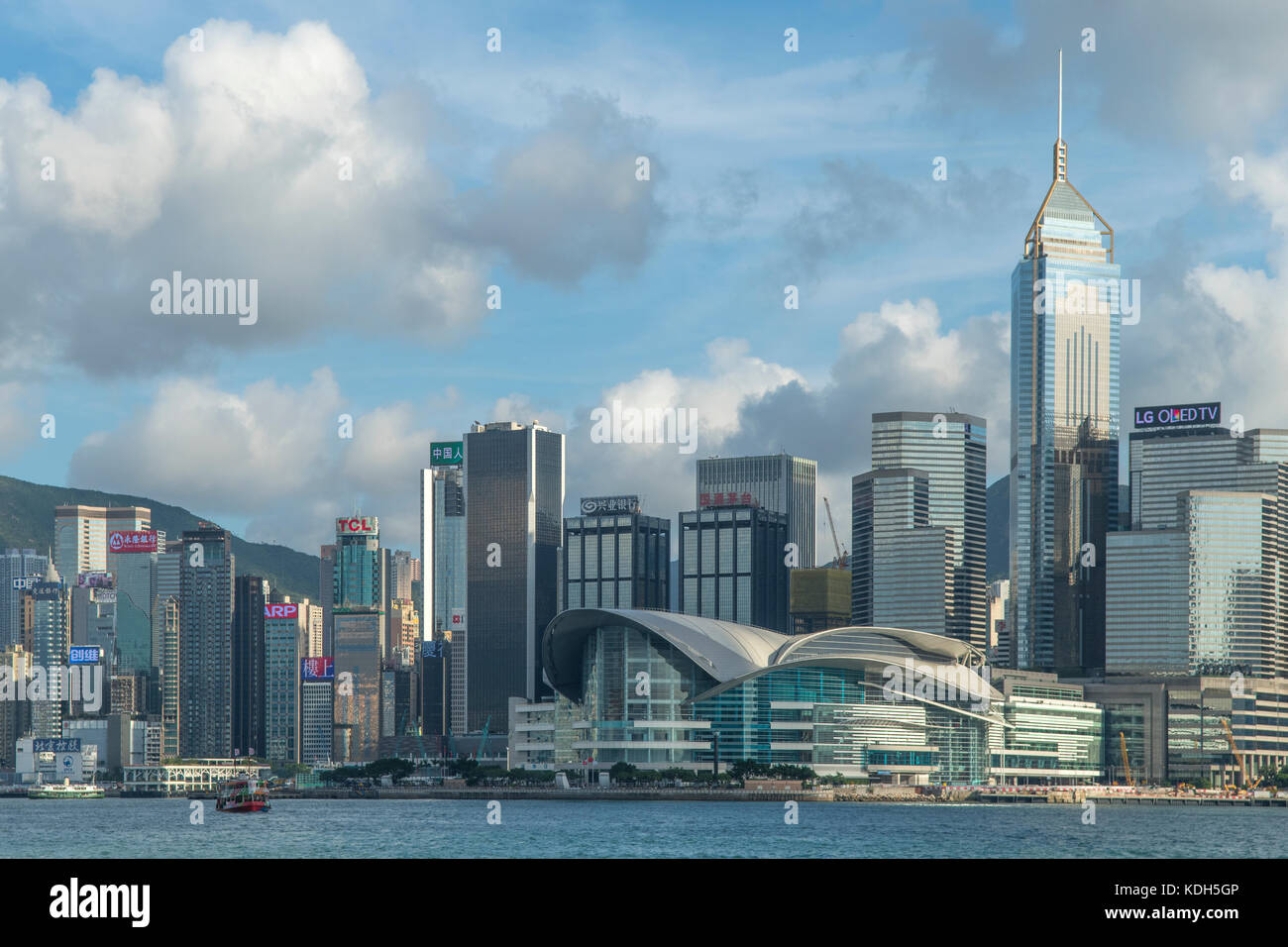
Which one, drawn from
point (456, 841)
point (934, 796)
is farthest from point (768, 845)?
point (934, 796)

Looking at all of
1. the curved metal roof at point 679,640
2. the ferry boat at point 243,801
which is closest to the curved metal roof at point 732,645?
the curved metal roof at point 679,640

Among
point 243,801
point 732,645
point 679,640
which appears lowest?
point 243,801

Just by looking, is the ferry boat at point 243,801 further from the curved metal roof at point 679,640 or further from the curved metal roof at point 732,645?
the curved metal roof at point 732,645

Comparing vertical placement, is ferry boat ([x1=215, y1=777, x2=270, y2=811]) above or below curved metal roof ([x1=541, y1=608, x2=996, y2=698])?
below

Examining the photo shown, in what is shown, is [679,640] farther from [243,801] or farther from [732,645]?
[243,801]

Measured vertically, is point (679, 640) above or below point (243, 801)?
above

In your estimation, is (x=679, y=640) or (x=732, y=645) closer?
(x=679, y=640)

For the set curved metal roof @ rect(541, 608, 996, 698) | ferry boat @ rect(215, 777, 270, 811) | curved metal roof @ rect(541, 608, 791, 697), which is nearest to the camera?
ferry boat @ rect(215, 777, 270, 811)

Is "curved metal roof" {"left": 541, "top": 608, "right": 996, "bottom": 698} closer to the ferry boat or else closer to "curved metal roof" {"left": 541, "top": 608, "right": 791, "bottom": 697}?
"curved metal roof" {"left": 541, "top": 608, "right": 791, "bottom": 697}

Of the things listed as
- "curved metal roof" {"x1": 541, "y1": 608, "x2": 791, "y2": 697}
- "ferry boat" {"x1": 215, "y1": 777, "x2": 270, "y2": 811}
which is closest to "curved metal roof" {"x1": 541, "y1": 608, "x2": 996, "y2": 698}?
"curved metal roof" {"x1": 541, "y1": 608, "x2": 791, "y2": 697}

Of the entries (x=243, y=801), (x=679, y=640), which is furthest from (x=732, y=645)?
(x=243, y=801)
